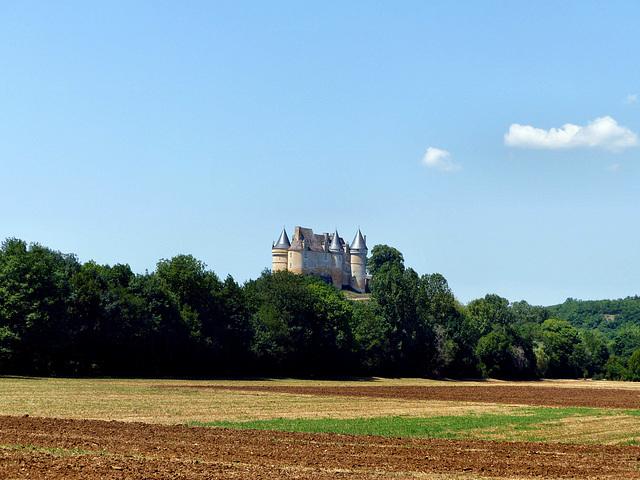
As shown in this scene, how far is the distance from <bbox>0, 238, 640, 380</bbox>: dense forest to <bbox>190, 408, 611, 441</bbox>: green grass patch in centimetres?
3782

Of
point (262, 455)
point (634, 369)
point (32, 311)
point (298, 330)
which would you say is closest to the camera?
point (262, 455)

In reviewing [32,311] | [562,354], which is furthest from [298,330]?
[562,354]

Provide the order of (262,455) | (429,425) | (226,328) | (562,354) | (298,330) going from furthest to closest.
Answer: (562,354), (298,330), (226,328), (429,425), (262,455)

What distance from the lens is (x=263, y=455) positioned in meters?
22.1

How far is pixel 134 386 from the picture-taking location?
5534 centimetres

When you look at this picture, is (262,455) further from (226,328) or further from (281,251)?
(281,251)

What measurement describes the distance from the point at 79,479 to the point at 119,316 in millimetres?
56491

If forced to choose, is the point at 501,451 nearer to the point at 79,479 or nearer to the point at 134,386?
the point at 79,479

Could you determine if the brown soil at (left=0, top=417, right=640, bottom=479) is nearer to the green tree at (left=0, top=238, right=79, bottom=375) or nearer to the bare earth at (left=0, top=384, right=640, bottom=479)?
the bare earth at (left=0, top=384, right=640, bottom=479)

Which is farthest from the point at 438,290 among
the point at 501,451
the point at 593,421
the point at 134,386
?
the point at 501,451

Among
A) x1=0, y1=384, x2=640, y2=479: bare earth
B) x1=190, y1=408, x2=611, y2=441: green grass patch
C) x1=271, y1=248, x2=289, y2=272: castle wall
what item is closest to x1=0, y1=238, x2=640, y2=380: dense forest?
x1=190, y1=408, x2=611, y2=441: green grass patch

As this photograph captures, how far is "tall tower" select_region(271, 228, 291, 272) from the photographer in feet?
646

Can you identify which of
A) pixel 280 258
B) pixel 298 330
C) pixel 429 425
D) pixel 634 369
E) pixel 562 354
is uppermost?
pixel 280 258

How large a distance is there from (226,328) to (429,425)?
52037 millimetres
